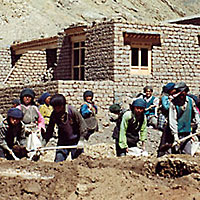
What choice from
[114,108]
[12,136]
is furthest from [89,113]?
[114,108]

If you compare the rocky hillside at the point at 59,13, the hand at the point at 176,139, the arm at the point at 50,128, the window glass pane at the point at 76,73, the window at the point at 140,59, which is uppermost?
the rocky hillside at the point at 59,13

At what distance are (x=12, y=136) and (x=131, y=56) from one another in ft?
35.3

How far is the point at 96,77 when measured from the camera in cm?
1814

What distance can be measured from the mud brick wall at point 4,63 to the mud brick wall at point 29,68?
3.31 feet

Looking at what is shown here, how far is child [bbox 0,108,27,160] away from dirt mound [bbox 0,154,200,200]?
3.31 feet

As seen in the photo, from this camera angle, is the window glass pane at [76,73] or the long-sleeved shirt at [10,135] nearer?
the long-sleeved shirt at [10,135]

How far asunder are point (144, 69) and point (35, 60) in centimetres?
612

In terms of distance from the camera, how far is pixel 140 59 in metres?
17.7

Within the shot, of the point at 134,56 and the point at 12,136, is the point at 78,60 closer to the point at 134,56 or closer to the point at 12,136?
the point at 134,56

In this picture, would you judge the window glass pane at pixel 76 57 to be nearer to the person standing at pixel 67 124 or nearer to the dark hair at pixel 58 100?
the person standing at pixel 67 124

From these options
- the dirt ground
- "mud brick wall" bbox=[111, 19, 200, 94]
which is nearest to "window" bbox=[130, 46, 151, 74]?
"mud brick wall" bbox=[111, 19, 200, 94]

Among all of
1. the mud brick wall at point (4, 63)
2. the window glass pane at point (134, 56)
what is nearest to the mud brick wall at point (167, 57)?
the window glass pane at point (134, 56)

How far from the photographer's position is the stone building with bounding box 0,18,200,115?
56.2ft

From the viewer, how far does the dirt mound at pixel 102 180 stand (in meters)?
5.09
